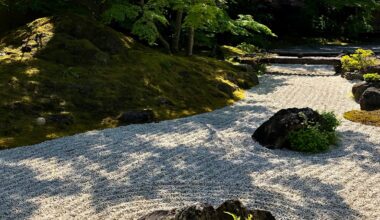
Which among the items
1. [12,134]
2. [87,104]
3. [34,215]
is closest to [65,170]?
[34,215]

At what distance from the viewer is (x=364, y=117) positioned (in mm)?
15336

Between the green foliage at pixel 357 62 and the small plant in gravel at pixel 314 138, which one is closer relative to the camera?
the small plant in gravel at pixel 314 138

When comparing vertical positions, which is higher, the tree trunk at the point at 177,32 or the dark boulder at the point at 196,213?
the tree trunk at the point at 177,32

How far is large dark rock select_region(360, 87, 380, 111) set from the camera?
1633 centimetres

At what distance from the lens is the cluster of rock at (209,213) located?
5.60 metres

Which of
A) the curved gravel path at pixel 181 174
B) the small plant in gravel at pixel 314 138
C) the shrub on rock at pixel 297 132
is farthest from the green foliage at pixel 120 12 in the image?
the small plant in gravel at pixel 314 138

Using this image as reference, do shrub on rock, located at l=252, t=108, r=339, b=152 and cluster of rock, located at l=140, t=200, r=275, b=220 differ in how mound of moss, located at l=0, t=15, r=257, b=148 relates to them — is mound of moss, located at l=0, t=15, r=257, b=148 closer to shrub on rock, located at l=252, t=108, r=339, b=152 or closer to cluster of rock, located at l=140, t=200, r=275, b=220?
shrub on rock, located at l=252, t=108, r=339, b=152

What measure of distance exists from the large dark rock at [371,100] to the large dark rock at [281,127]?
4.77 meters

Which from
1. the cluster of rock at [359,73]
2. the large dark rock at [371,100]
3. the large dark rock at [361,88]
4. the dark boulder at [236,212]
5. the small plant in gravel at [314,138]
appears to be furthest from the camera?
the cluster of rock at [359,73]

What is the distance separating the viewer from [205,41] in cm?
2673

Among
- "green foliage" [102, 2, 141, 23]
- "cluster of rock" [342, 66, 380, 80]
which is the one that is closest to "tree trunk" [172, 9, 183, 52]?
"green foliage" [102, 2, 141, 23]

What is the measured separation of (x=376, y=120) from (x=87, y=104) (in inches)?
375

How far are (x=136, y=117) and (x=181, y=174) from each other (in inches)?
190

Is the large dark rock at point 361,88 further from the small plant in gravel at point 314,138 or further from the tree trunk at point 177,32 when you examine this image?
the tree trunk at point 177,32
